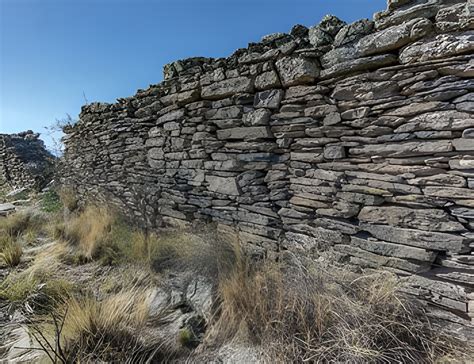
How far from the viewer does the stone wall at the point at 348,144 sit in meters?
1.87

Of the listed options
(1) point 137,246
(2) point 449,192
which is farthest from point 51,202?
(2) point 449,192

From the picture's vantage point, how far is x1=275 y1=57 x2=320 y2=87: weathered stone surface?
2.44 metres

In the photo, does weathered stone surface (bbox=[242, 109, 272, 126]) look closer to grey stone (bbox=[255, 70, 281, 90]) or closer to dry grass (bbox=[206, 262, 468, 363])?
grey stone (bbox=[255, 70, 281, 90])

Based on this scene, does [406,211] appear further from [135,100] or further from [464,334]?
[135,100]

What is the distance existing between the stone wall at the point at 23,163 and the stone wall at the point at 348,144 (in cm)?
751

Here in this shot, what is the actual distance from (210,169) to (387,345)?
2508 mm

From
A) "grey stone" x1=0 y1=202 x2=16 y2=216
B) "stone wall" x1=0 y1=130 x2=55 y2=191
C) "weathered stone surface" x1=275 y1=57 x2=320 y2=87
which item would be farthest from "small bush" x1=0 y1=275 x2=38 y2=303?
"stone wall" x1=0 y1=130 x2=55 y2=191

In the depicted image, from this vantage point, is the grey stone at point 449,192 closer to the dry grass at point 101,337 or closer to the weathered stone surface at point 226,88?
the weathered stone surface at point 226,88

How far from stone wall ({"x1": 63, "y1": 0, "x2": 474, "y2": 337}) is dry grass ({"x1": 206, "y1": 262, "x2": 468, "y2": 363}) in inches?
8.6

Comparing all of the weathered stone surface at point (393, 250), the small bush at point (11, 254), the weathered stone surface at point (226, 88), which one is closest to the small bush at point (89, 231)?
the small bush at point (11, 254)

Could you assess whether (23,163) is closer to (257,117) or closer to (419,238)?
(257,117)

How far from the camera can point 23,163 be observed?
9305mm

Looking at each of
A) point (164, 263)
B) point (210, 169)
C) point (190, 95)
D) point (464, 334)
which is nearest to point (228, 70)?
point (190, 95)

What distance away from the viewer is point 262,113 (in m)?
2.82
